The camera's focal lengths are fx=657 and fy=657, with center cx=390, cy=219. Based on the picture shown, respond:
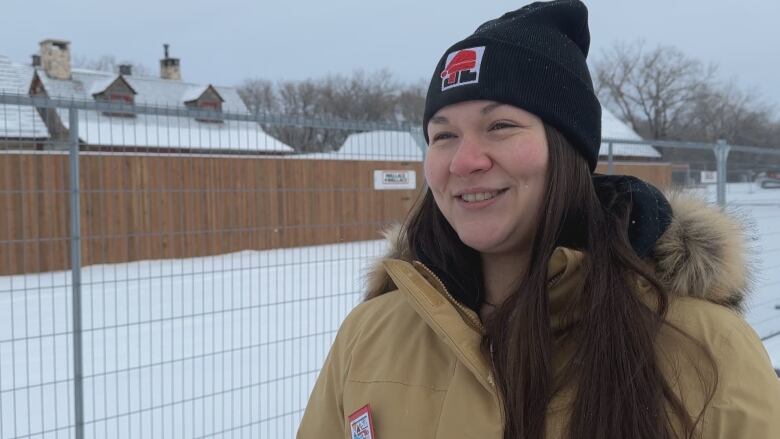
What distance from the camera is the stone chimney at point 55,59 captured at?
27844 mm

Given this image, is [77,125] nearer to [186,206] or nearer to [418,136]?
[186,206]

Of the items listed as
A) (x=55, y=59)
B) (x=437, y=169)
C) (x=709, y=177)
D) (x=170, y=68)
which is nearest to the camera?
(x=437, y=169)

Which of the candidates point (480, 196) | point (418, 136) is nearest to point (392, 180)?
point (418, 136)

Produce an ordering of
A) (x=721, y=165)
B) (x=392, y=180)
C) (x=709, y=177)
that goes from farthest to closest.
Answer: (x=709, y=177) < (x=721, y=165) < (x=392, y=180)

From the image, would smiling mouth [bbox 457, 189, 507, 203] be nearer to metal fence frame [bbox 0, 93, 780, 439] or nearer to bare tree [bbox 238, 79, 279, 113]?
metal fence frame [bbox 0, 93, 780, 439]

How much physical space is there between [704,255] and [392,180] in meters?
3.41

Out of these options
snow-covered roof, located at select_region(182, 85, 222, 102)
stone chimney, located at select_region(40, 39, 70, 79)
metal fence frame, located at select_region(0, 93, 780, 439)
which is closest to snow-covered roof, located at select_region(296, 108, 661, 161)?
metal fence frame, located at select_region(0, 93, 780, 439)

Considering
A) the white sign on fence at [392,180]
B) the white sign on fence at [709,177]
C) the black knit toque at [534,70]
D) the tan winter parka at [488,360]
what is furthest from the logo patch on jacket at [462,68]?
the white sign on fence at [709,177]

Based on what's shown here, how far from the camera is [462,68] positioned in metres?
1.44

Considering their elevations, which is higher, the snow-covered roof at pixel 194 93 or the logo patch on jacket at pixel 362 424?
the snow-covered roof at pixel 194 93

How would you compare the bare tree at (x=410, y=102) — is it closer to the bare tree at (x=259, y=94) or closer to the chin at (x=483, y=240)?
the bare tree at (x=259, y=94)

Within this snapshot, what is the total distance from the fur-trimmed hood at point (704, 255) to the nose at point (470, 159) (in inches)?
15.9

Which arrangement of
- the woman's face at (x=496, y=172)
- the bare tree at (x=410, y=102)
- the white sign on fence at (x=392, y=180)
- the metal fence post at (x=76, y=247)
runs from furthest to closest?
the bare tree at (x=410, y=102) → the white sign on fence at (x=392, y=180) → the metal fence post at (x=76, y=247) → the woman's face at (x=496, y=172)

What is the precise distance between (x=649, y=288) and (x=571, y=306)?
6.1 inches
